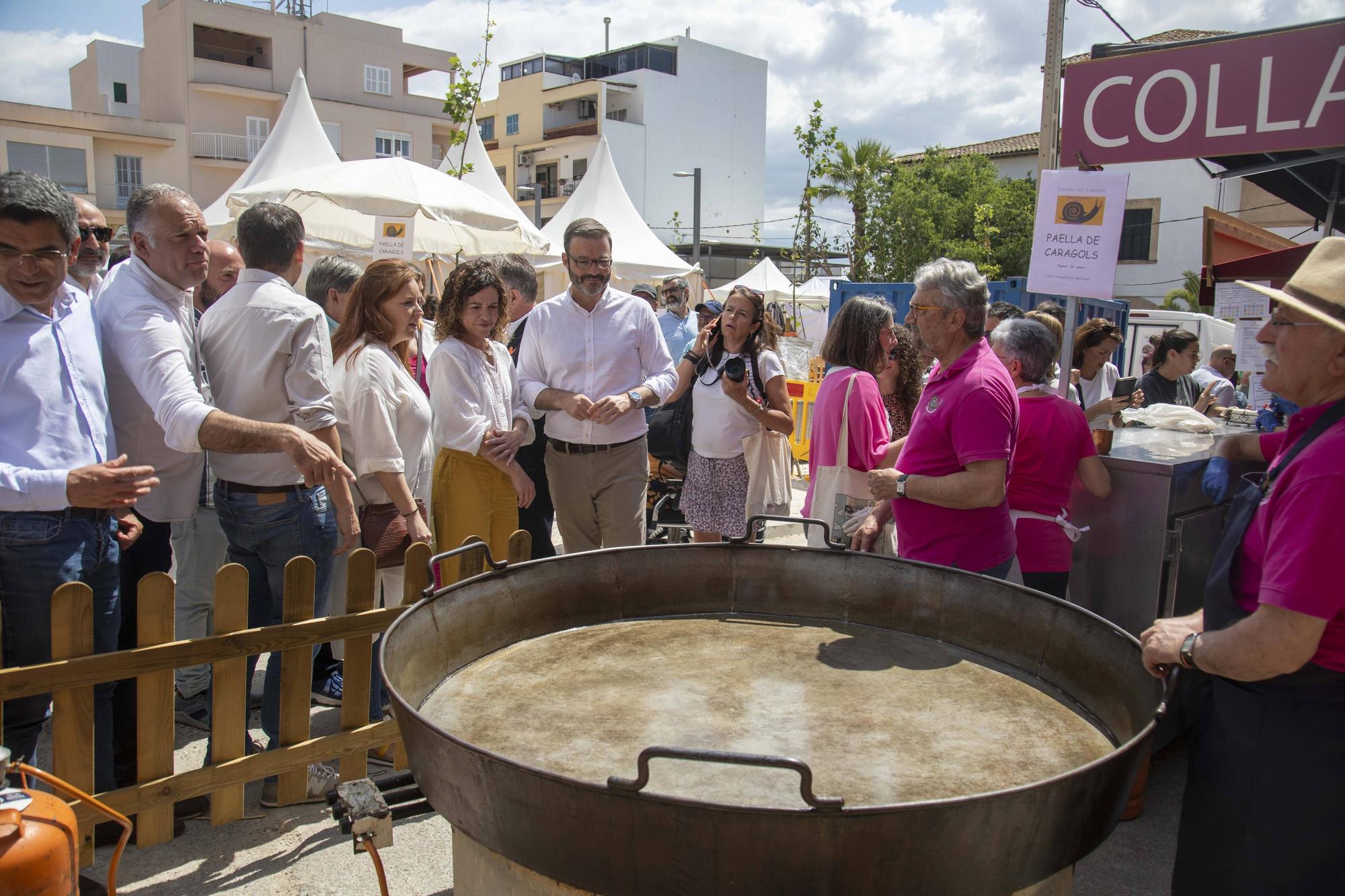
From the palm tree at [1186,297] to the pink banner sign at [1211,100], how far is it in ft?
97.8

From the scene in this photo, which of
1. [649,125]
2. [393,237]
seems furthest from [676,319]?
[649,125]

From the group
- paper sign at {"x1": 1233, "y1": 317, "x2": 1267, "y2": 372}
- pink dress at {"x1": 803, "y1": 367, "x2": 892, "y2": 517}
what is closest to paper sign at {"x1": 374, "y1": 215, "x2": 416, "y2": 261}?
pink dress at {"x1": 803, "y1": 367, "x2": 892, "y2": 517}

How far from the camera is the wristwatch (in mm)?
1625

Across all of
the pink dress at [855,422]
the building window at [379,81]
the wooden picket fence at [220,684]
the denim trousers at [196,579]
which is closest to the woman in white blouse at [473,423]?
the wooden picket fence at [220,684]

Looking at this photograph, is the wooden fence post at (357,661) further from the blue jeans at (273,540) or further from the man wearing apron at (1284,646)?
the man wearing apron at (1284,646)

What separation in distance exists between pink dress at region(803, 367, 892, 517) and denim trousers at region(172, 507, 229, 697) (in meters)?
2.66

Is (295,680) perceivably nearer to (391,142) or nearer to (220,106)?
(220,106)

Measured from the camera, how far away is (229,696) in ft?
9.57

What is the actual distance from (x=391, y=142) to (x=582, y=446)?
39.5 metres

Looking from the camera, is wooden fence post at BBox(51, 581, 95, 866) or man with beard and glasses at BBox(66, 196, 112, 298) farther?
man with beard and glasses at BBox(66, 196, 112, 298)

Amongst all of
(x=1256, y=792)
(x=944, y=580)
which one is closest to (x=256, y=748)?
(x=944, y=580)

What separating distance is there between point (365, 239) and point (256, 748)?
22.1 feet

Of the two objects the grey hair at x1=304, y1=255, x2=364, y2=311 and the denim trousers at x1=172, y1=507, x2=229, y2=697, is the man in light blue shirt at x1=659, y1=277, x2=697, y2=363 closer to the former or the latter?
the grey hair at x1=304, y1=255, x2=364, y2=311

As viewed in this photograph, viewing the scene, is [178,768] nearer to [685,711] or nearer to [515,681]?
[515,681]
